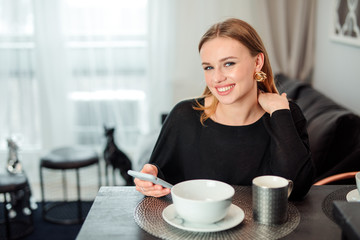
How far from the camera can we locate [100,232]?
1.19m

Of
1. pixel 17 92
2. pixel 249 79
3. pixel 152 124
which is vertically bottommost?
pixel 152 124

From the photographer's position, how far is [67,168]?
10.5ft

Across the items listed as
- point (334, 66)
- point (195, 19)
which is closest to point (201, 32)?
point (195, 19)

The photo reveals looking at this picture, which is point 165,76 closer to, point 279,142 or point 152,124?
point 152,124

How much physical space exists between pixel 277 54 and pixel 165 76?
2.97 feet

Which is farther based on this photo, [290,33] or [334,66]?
[290,33]

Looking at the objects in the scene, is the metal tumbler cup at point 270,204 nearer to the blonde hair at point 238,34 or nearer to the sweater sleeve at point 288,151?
the sweater sleeve at point 288,151

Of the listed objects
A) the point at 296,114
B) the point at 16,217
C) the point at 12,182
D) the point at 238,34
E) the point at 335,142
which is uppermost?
the point at 238,34

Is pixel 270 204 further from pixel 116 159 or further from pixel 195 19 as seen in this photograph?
pixel 195 19

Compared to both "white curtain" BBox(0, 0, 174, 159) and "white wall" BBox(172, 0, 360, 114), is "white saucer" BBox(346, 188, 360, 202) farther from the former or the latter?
"white curtain" BBox(0, 0, 174, 159)

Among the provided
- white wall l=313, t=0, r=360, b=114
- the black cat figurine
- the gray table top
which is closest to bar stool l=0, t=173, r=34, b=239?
the black cat figurine

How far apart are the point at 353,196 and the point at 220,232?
1.47ft

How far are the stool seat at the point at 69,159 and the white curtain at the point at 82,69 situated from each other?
65 centimetres

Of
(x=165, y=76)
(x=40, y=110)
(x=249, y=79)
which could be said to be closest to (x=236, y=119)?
(x=249, y=79)
